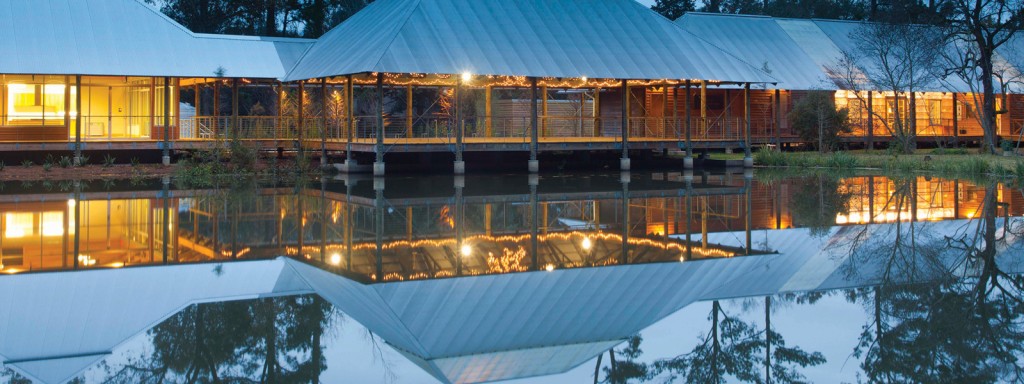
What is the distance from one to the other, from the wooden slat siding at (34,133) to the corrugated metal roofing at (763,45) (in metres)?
24.0

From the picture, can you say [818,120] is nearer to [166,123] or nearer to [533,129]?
[533,129]

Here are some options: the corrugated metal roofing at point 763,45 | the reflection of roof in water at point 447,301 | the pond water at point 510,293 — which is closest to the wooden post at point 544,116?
the corrugated metal roofing at point 763,45

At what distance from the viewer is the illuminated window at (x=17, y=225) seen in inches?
618

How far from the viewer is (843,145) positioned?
4366 cm

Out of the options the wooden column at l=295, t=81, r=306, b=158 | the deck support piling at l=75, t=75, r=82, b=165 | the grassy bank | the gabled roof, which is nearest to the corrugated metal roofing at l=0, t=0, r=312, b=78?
the deck support piling at l=75, t=75, r=82, b=165

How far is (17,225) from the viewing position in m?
16.9

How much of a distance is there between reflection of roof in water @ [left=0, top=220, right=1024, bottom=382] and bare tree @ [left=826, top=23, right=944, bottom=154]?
28.3 metres

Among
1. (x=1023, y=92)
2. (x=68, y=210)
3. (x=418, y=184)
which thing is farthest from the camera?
(x=1023, y=92)

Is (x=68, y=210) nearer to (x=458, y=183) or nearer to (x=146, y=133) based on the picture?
(x=458, y=183)

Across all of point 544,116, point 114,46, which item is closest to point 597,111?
point 544,116

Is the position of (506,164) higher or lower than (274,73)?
lower

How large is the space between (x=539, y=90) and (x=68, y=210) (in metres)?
23.8

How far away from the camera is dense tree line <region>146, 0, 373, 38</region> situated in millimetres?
52688

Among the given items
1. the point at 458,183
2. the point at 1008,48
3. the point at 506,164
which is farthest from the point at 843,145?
the point at 458,183
